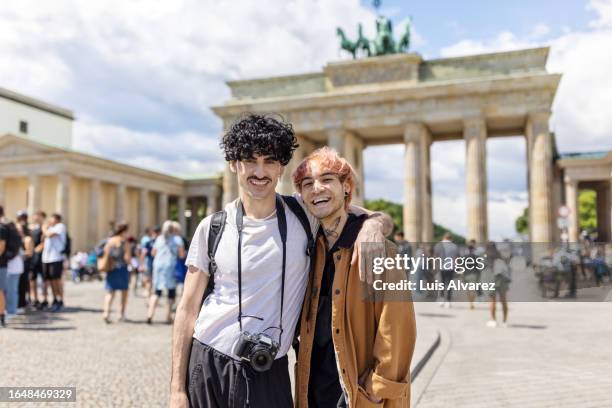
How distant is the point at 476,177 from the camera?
119 feet

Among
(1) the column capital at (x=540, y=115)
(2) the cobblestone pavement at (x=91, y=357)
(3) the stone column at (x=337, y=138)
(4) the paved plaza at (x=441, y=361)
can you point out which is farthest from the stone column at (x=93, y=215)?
(2) the cobblestone pavement at (x=91, y=357)

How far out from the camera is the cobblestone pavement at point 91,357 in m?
6.00

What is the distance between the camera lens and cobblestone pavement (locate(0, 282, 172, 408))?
19.7ft

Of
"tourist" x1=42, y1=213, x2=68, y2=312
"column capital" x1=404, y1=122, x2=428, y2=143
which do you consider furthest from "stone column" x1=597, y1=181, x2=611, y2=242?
"tourist" x1=42, y1=213, x2=68, y2=312

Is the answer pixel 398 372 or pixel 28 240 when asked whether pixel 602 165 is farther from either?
pixel 398 372

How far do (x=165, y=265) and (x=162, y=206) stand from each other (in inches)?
1921

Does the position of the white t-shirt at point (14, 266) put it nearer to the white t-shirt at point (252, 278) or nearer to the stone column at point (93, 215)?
the white t-shirt at point (252, 278)

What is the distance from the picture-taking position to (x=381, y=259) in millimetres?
2504

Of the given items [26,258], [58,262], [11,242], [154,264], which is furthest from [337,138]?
[11,242]

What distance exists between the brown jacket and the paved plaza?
11.5ft

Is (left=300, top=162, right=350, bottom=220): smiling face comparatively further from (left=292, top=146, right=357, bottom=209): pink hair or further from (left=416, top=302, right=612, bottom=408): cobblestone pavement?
(left=416, top=302, right=612, bottom=408): cobblestone pavement

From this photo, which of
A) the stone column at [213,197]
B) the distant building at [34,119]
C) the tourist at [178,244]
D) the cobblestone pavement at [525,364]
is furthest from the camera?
the distant building at [34,119]

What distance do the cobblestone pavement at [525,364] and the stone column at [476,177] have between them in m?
23.1

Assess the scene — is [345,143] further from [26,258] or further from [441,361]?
[441,361]
